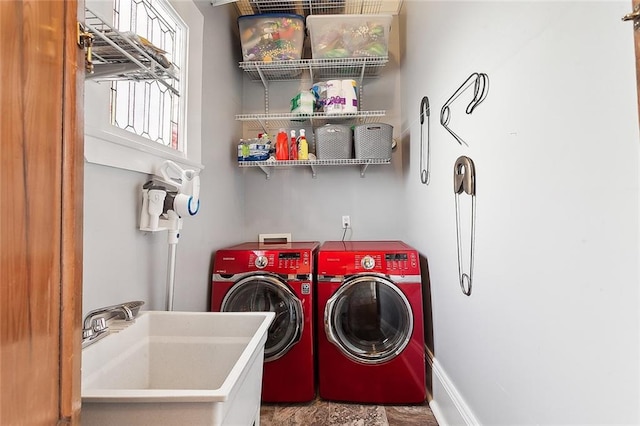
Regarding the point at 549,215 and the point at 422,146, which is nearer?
the point at 549,215

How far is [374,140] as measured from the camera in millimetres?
2309

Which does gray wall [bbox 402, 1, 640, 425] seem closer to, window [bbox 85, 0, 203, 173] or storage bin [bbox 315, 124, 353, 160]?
storage bin [bbox 315, 124, 353, 160]

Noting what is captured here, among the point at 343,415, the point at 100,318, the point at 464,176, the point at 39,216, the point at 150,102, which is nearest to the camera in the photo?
the point at 39,216

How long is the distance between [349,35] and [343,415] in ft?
8.38

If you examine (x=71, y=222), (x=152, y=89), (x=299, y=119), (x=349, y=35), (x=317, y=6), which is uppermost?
(x=317, y=6)

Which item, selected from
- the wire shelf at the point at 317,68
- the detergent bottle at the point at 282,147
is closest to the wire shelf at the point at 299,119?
the detergent bottle at the point at 282,147

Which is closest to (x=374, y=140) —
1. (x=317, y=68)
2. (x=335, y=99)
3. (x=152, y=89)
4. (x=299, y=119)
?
(x=335, y=99)

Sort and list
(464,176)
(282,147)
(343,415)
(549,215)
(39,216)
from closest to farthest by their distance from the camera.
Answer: (39,216) → (549,215) → (464,176) → (343,415) → (282,147)

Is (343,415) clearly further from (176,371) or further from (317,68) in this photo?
(317,68)

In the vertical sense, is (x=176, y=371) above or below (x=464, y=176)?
below

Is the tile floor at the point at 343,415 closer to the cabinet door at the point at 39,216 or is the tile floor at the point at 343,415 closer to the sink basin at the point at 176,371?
the sink basin at the point at 176,371

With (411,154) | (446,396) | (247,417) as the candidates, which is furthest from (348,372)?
(411,154)

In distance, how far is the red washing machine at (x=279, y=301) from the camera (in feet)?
6.37

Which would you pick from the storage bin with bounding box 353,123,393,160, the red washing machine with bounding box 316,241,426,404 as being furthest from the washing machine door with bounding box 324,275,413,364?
the storage bin with bounding box 353,123,393,160
